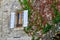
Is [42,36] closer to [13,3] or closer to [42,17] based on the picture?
[42,17]

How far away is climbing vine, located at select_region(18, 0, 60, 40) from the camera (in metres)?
9.81

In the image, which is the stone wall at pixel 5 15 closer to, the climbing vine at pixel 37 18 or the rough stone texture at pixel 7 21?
the rough stone texture at pixel 7 21

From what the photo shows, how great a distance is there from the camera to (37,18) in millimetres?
10211

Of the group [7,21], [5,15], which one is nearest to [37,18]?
[7,21]

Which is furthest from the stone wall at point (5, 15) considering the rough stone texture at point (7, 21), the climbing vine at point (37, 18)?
the climbing vine at point (37, 18)

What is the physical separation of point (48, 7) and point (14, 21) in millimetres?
1607

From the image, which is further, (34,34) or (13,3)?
(13,3)

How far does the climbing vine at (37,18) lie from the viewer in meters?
9.81

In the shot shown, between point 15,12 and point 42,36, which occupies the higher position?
point 15,12

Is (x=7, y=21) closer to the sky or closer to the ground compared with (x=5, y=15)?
closer to the ground

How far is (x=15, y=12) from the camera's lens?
10812 mm

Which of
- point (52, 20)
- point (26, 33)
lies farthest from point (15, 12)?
point (52, 20)

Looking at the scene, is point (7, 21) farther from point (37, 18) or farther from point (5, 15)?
point (37, 18)

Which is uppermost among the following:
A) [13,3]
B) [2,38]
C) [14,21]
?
[13,3]
